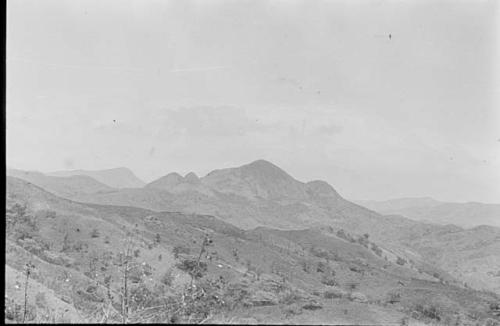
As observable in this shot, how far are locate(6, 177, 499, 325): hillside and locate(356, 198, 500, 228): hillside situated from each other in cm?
1706

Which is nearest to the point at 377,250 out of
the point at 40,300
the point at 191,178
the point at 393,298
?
the point at 393,298

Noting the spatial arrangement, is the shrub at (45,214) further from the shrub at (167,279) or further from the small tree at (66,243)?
the shrub at (167,279)

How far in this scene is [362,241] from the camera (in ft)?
77.0

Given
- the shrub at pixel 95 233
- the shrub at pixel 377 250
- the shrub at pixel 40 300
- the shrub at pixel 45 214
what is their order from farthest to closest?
the shrub at pixel 377 250, the shrub at pixel 45 214, the shrub at pixel 95 233, the shrub at pixel 40 300

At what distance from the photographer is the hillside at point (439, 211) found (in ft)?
123

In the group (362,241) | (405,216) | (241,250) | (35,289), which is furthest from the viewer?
(405,216)

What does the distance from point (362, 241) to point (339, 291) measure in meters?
10.1

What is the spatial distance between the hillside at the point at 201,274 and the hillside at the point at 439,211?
17057 millimetres

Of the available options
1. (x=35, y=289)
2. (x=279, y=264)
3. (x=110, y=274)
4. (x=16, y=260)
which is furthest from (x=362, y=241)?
(x=35, y=289)

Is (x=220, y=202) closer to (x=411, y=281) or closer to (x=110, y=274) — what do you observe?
(x=411, y=281)

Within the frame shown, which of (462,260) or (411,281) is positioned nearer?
(411,281)

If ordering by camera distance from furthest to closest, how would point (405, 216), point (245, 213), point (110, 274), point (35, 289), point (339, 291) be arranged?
point (405, 216) < point (245, 213) < point (339, 291) < point (110, 274) < point (35, 289)

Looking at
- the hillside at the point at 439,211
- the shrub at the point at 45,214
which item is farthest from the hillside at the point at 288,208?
the shrub at the point at 45,214

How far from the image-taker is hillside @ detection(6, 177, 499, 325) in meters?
7.79
